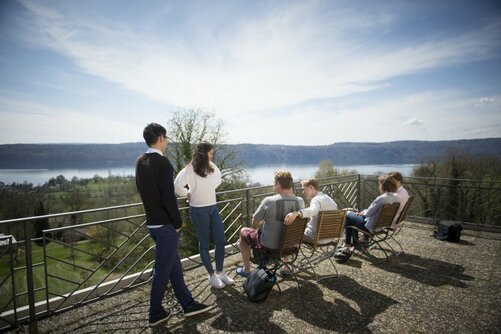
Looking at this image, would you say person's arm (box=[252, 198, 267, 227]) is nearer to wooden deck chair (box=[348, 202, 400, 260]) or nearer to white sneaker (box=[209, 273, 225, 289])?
white sneaker (box=[209, 273, 225, 289])

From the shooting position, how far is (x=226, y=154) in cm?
1892

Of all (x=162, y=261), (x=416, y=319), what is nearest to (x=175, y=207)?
(x=162, y=261)

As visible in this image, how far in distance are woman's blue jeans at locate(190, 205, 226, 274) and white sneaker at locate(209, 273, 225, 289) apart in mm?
76

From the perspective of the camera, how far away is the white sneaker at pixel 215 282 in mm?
3571

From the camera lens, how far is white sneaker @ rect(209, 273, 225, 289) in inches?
141

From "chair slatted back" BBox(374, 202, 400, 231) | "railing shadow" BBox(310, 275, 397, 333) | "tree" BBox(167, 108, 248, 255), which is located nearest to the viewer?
"railing shadow" BBox(310, 275, 397, 333)

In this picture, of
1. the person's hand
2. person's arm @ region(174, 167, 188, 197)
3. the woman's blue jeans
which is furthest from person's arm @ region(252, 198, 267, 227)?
person's arm @ region(174, 167, 188, 197)

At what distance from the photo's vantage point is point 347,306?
314 centimetres

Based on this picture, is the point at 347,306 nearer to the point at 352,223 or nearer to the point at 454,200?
the point at 352,223

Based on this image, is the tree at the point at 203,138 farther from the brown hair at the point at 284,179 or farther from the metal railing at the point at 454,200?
the brown hair at the point at 284,179

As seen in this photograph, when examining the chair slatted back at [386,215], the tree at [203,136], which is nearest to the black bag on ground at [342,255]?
the chair slatted back at [386,215]

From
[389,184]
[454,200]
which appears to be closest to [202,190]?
[389,184]

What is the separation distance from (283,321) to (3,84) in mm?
67728

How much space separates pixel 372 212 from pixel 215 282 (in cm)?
258
